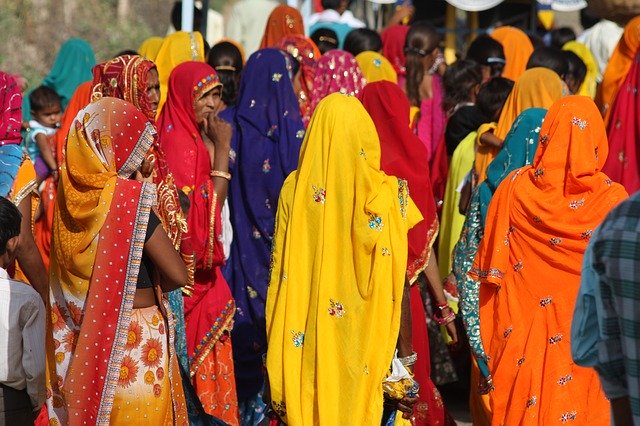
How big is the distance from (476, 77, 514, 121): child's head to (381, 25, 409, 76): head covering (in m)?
2.79

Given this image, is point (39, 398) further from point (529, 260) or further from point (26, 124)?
point (26, 124)

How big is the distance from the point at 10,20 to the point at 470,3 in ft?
24.1

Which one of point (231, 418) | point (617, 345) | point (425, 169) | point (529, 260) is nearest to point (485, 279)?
point (529, 260)

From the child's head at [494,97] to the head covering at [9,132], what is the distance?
2957mm

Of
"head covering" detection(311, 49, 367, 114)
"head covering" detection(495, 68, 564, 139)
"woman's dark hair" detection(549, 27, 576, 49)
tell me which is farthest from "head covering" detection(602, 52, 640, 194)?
"woman's dark hair" detection(549, 27, 576, 49)

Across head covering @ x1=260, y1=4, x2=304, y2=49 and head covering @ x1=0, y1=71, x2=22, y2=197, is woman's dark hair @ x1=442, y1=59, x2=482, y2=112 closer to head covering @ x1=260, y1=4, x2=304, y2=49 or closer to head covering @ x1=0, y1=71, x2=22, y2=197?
head covering @ x1=260, y1=4, x2=304, y2=49

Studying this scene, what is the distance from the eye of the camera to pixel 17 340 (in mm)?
4535

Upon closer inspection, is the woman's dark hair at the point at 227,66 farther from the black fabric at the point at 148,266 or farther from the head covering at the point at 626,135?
the black fabric at the point at 148,266

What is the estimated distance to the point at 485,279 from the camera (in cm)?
546

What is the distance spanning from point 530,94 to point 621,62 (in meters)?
1.82

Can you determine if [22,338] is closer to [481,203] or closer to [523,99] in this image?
[481,203]

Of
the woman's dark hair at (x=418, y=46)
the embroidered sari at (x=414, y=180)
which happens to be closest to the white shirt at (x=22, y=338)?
the embroidered sari at (x=414, y=180)

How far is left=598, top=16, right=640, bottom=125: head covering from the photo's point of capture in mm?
8172

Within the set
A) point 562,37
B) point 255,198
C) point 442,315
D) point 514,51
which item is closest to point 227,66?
point 255,198
